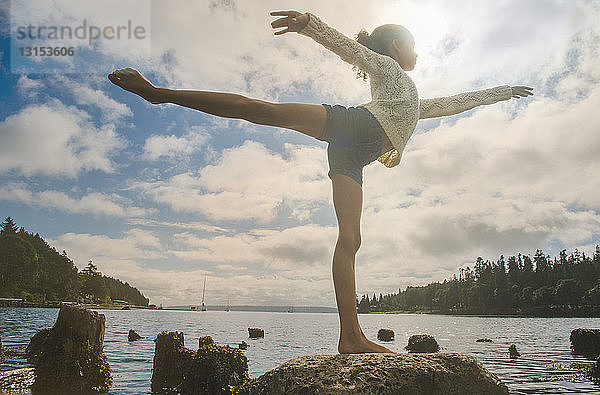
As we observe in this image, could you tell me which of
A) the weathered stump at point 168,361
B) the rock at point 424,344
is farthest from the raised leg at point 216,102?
the rock at point 424,344

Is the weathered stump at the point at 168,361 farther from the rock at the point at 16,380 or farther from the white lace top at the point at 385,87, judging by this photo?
the white lace top at the point at 385,87

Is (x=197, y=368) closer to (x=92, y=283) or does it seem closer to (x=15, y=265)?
(x=15, y=265)

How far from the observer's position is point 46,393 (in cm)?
1007

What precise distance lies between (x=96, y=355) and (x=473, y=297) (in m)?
160

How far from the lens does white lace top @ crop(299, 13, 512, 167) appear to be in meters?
4.04

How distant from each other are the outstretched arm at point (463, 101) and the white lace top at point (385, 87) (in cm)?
11

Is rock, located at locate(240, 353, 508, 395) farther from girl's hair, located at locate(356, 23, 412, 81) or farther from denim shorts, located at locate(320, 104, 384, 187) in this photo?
girl's hair, located at locate(356, 23, 412, 81)

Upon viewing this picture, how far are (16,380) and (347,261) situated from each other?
11.2 metres

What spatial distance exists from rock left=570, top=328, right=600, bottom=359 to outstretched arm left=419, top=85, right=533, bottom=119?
24.3 metres

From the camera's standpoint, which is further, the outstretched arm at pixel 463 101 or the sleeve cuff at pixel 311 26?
the outstretched arm at pixel 463 101

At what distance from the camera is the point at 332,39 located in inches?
159

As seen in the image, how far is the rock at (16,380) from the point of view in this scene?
10.0 meters

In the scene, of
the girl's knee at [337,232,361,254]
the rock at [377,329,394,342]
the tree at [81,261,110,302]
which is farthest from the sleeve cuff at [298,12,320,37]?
Answer: the tree at [81,261,110,302]

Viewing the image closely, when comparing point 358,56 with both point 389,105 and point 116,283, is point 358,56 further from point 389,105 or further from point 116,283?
point 116,283
